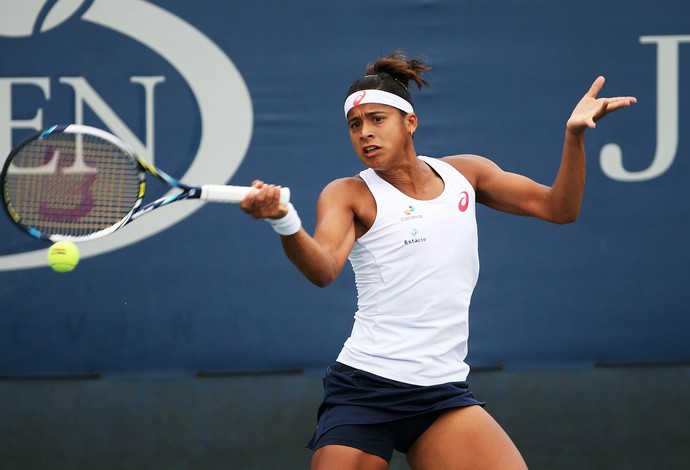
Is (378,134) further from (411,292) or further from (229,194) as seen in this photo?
(229,194)

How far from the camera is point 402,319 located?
10.9 ft

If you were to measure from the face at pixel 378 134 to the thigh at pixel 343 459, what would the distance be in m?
0.89

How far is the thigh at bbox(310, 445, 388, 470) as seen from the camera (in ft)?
10.6

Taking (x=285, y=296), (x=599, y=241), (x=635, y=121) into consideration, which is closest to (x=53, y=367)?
(x=285, y=296)

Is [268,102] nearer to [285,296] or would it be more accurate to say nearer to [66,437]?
[285,296]

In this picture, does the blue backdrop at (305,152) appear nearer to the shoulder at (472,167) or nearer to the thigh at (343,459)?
the shoulder at (472,167)

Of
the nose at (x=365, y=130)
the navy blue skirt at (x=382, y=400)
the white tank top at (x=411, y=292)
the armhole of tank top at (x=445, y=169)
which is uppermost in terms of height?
the nose at (x=365, y=130)

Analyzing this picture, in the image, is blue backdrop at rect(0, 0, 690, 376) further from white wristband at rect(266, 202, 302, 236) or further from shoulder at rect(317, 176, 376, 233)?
Result: white wristband at rect(266, 202, 302, 236)

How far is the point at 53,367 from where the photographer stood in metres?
5.00

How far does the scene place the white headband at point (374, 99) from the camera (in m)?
3.45

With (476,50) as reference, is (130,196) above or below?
below

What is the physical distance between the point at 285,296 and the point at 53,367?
1.13 m

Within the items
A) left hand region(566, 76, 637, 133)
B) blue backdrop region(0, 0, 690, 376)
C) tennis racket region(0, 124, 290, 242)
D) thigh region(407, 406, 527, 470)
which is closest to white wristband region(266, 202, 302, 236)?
tennis racket region(0, 124, 290, 242)

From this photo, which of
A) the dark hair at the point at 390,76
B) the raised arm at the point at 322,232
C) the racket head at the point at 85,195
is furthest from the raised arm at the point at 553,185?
the racket head at the point at 85,195
